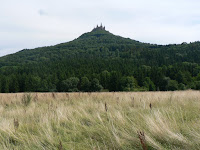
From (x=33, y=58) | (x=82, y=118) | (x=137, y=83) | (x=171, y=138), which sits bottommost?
(x=137, y=83)

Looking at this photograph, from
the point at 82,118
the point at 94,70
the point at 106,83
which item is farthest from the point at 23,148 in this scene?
the point at 94,70

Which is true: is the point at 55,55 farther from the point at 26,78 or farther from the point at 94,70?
the point at 26,78

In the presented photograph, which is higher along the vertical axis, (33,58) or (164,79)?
(33,58)

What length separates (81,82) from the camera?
265 ft

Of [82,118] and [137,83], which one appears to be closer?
[82,118]

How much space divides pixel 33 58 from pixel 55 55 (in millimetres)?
21779

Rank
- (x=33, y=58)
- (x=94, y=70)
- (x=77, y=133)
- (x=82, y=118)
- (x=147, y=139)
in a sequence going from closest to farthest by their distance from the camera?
(x=147, y=139)
(x=77, y=133)
(x=82, y=118)
(x=94, y=70)
(x=33, y=58)

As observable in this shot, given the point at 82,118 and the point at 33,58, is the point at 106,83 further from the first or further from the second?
the point at 33,58

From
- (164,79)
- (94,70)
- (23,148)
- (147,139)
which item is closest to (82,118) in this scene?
(23,148)

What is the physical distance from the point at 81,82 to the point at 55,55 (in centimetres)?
10731

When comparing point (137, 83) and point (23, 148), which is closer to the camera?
point (23, 148)

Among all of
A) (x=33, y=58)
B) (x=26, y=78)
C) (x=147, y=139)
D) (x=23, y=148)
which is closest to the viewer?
(x=147, y=139)

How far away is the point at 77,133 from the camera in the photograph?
2.90 m

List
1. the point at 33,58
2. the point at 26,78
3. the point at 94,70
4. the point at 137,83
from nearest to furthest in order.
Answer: the point at 26,78 → the point at 137,83 → the point at 94,70 → the point at 33,58
